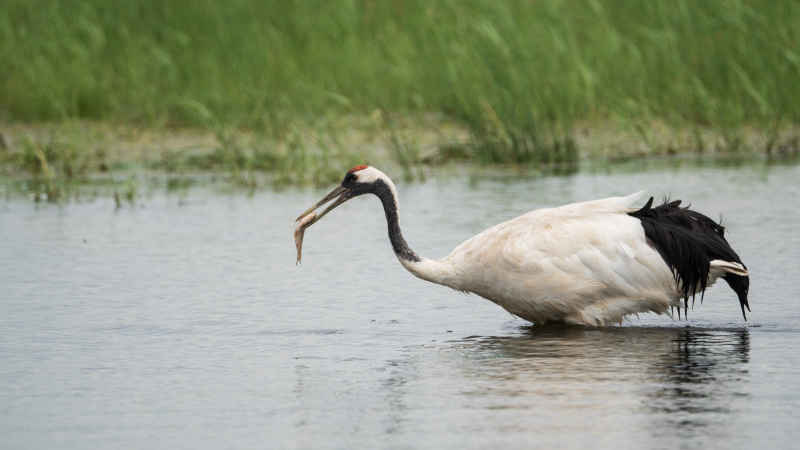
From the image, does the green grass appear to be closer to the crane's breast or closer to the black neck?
the black neck

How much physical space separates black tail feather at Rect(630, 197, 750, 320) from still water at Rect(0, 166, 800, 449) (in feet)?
0.78

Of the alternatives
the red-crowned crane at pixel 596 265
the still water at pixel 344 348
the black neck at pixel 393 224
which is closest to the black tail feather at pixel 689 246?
the red-crowned crane at pixel 596 265

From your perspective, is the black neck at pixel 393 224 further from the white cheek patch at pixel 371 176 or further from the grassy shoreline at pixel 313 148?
the grassy shoreline at pixel 313 148

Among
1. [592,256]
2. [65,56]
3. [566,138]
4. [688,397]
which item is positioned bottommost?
[688,397]

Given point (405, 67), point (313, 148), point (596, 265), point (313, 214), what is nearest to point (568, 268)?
point (596, 265)

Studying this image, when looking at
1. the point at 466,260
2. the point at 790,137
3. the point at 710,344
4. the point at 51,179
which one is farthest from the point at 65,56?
the point at 710,344

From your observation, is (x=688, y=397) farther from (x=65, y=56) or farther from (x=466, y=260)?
(x=65, y=56)

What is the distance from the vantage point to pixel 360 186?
9008 mm

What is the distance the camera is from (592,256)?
27.5 feet

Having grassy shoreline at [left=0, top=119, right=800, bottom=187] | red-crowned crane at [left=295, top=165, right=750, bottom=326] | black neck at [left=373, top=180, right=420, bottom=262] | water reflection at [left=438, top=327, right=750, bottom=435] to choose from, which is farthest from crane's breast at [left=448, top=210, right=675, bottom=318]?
grassy shoreline at [left=0, top=119, right=800, bottom=187]

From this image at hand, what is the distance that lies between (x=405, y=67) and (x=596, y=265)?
836 centimetres

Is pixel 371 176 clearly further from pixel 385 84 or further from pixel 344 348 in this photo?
pixel 385 84

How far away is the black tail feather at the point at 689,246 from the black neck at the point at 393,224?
4.27 feet

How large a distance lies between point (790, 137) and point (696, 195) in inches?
124
